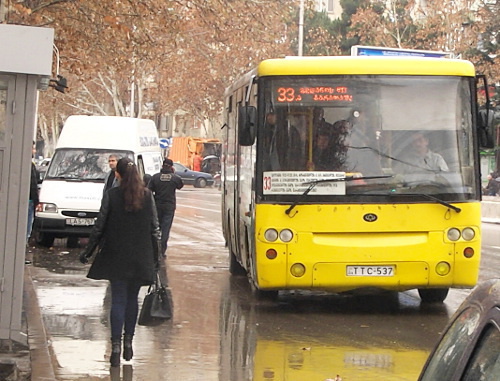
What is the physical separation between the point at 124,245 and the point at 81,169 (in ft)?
40.5

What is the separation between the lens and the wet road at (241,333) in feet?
30.2

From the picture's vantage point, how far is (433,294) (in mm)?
13664

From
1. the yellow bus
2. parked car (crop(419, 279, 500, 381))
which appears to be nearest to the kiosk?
the yellow bus

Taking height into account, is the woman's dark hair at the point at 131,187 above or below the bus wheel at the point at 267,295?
above

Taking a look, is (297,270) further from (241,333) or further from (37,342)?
(37,342)

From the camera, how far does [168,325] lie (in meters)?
11.6

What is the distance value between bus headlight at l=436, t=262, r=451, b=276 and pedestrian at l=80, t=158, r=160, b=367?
4.10 m

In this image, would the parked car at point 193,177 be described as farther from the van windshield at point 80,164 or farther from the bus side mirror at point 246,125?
the bus side mirror at point 246,125

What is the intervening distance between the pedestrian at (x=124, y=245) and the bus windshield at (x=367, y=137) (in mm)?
3237

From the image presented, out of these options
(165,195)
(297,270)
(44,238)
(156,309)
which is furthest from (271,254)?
(44,238)

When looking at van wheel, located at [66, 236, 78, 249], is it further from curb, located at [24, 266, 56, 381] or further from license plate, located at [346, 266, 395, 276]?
license plate, located at [346, 266, 395, 276]

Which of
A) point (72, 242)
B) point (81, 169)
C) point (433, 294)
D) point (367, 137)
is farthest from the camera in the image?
point (72, 242)

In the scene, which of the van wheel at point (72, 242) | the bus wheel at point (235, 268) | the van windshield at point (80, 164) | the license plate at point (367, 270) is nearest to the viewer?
the license plate at point (367, 270)

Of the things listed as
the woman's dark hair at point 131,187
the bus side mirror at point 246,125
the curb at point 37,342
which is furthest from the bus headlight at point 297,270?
the woman's dark hair at point 131,187
